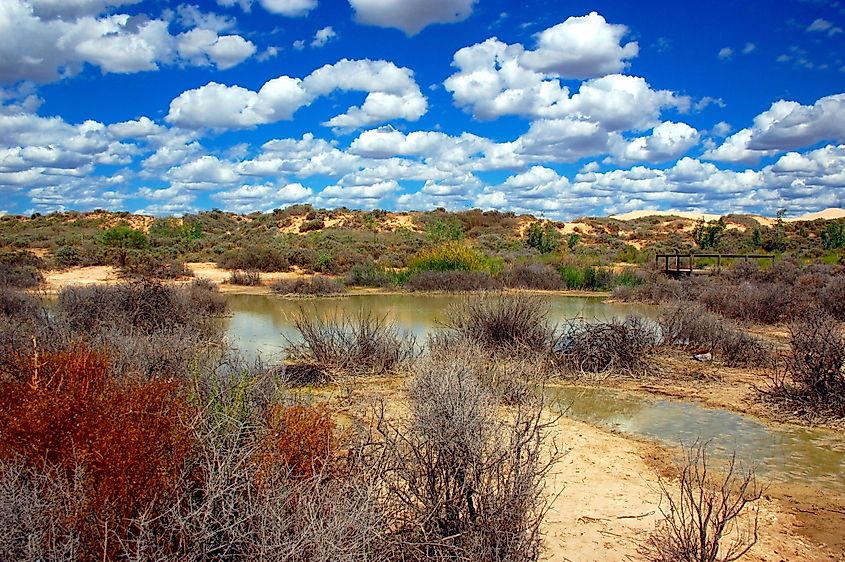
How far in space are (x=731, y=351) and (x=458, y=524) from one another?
11.5m

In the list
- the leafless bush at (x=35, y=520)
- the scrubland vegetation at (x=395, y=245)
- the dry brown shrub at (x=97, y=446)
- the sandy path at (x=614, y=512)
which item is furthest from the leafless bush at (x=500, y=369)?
the scrubland vegetation at (x=395, y=245)

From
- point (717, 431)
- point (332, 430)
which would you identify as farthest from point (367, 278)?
point (332, 430)

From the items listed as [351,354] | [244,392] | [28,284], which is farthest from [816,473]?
A: [28,284]

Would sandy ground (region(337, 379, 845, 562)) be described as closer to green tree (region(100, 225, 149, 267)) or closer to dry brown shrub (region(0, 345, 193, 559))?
dry brown shrub (region(0, 345, 193, 559))

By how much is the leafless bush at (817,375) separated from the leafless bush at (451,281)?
18.8 m

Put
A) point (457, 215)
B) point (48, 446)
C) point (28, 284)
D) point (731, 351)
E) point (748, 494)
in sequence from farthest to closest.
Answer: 1. point (457, 215)
2. point (28, 284)
3. point (731, 351)
4. point (748, 494)
5. point (48, 446)

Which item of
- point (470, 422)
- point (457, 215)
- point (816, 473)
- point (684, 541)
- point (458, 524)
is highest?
point (457, 215)

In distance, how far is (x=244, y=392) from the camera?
520 cm

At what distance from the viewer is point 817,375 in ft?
34.0

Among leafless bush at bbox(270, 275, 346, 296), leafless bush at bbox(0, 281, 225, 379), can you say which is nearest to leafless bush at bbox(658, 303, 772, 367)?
leafless bush at bbox(0, 281, 225, 379)

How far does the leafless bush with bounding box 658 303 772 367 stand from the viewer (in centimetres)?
1392

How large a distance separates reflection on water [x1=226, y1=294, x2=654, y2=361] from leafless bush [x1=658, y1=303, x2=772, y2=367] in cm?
101

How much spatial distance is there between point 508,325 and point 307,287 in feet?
52.5

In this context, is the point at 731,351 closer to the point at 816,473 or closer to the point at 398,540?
the point at 816,473
